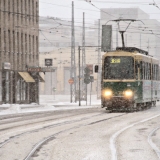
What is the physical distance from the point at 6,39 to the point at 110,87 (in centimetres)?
1695

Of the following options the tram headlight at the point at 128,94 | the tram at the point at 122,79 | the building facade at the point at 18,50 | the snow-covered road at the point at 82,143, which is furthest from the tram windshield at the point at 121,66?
the building facade at the point at 18,50

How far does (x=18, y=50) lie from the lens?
2028 inches

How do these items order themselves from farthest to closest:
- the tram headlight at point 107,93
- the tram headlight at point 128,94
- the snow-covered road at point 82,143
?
the tram headlight at point 107,93 < the tram headlight at point 128,94 < the snow-covered road at point 82,143

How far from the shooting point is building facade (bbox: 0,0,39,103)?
48625 mm

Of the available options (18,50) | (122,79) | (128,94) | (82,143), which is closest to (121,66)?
(122,79)

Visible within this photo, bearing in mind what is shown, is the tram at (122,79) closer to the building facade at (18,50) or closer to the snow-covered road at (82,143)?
the snow-covered road at (82,143)

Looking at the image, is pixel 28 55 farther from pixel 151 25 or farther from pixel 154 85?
pixel 151 25

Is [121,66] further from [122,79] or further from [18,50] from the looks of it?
[18,50]

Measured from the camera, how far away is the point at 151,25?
14312 centimetres

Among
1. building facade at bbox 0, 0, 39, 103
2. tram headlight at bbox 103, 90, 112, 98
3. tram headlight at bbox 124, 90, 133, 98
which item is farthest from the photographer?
building facade at bbox 0, 0, 39, 103

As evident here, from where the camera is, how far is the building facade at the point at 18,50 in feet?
160

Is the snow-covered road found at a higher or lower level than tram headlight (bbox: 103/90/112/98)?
lower

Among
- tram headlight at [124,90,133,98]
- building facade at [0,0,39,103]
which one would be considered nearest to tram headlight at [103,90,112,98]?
tram headlight at [124,90,133,98]

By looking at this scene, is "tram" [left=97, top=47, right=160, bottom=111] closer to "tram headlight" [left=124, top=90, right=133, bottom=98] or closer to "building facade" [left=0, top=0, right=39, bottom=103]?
"tram headlight" [left=124, top=90, right=133, bottom=98]
